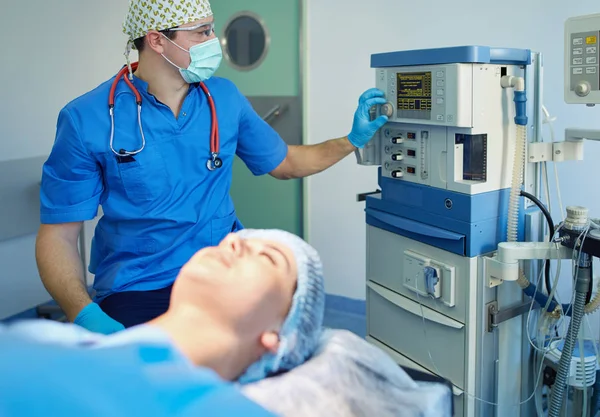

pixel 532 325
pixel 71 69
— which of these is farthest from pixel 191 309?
pixel 71 69

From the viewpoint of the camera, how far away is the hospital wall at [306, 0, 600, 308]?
8.43ft

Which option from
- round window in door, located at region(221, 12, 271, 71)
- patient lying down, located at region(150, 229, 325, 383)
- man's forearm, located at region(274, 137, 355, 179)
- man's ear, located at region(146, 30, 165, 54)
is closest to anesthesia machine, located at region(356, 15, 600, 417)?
man's forearm, located at region(274, 137, 355, 179)

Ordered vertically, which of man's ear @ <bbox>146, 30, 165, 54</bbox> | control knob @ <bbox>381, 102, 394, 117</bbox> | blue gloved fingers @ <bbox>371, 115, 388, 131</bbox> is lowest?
blue gloved fingers @ <bbox>371, 115, 388, 131</bbox>

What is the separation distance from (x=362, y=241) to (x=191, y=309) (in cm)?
220

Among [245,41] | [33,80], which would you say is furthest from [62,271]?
[245,41]

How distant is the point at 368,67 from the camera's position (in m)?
3.03

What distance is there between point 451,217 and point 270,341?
0.90m

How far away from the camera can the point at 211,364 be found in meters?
1.02

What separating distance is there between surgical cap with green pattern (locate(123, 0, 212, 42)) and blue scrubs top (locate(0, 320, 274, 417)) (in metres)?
1.12

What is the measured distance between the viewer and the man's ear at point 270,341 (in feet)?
3.43

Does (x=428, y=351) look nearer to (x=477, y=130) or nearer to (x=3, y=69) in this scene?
(x=477, y=130)

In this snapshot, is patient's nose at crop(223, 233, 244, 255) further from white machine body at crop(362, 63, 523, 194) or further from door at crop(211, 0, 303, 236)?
door at crop(211, 0, 303, 236)

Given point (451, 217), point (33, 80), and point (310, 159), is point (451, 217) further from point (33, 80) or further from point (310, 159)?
point (33, 80)

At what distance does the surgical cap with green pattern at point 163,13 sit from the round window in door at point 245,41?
153 centimetres
